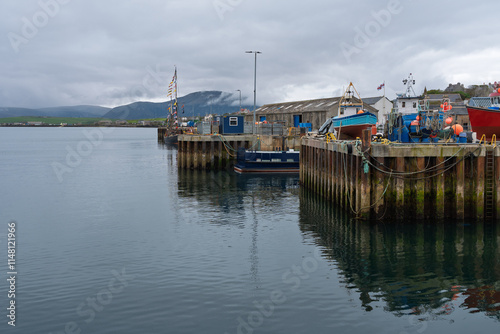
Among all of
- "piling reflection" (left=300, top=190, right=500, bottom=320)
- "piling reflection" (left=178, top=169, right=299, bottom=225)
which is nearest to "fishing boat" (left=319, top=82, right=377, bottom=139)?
"piling reflection" (left=178, top=169, right=299, bottom=225)

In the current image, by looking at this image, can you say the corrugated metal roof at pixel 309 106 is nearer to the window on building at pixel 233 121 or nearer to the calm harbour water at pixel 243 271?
the window on building at pixel 233 121

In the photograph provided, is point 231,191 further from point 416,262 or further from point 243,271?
point 416,262

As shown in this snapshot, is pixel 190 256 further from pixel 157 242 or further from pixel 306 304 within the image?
pixel 306 304

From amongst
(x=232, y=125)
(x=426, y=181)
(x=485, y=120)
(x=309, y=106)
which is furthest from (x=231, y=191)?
(x=309, y=106)

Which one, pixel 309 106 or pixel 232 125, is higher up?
pixel 309 106

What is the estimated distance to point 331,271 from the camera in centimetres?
1886

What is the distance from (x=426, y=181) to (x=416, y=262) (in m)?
6.09

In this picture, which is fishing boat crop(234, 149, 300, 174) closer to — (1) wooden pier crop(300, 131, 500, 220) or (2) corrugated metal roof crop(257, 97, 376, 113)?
(2) corrugated metal roof crop(257, 97, 376, 113)

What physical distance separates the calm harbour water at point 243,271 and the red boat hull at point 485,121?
785cm

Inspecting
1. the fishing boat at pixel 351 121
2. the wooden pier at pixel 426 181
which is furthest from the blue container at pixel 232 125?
the wooden pier at pixel 426 181

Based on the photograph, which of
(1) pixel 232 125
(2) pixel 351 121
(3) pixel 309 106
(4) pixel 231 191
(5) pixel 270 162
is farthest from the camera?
(3) pixel 309 106

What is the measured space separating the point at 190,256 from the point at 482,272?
1217cm

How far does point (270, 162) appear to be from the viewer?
53688 millimetres

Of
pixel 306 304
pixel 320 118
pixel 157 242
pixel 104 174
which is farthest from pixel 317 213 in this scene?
pixel 320 118
